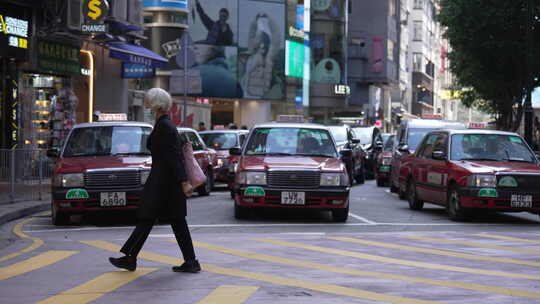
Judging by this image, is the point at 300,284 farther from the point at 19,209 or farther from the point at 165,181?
the point at 19,209

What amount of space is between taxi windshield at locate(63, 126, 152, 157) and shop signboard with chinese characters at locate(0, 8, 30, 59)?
29.8ft

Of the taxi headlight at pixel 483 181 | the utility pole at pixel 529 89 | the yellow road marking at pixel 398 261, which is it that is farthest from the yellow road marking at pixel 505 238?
the utility pole at pixel 529 89

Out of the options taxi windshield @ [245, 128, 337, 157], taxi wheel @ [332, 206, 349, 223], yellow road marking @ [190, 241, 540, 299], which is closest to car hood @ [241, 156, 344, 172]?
taxi windshield @ [245, 128, 337, 157]

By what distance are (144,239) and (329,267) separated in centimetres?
185

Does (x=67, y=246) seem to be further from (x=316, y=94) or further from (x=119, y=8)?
(x=316, y=94)

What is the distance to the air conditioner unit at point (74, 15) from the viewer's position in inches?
1034

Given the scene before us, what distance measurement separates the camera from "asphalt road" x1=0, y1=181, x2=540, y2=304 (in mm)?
8219

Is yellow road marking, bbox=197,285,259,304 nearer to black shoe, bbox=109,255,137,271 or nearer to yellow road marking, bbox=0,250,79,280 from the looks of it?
black shoe, bbox=109,255,137,271

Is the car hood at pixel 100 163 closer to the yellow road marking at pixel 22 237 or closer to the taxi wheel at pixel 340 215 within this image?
the yellow road marking at pixel 22 237

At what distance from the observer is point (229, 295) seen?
8078mm

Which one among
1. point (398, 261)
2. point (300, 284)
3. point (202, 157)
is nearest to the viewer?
point (300, 284)

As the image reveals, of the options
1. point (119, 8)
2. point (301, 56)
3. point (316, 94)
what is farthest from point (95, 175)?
point (316, 94)

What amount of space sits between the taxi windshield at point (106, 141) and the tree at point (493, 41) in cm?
2461

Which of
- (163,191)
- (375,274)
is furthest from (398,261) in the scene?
(163,191)
